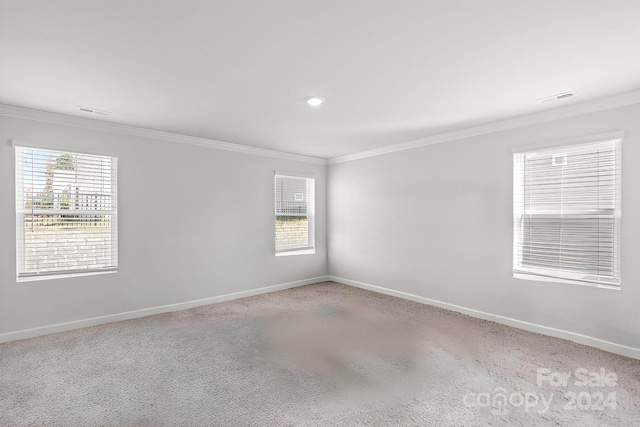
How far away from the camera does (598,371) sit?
2719 millimetres

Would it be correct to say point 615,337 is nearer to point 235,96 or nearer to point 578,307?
point 578,307

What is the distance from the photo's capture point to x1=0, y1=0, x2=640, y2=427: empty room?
2066 millimetres

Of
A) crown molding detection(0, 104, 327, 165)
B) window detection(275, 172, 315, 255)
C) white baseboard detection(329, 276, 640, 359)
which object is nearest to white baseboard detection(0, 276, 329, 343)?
window detection(275, 172, 315, 255)

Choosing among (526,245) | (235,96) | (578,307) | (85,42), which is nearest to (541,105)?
(526,245)

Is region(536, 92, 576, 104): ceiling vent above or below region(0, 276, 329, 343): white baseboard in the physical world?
above

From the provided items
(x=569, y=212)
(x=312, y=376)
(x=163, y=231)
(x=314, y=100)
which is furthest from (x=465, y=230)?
(x=163, y=231)

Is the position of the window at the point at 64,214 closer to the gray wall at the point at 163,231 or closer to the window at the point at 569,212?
the gray wall at the point at 163,231

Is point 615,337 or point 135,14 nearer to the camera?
point 135,14

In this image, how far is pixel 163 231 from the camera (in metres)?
4.33

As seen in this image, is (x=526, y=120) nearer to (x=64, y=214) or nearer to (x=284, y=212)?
(x=284, y=212)

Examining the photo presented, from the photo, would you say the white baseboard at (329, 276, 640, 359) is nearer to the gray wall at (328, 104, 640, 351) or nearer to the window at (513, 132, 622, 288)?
the gray wall at (328, 104, 640, 351)

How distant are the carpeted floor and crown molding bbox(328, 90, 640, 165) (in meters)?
2.30

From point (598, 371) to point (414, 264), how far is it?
7.82 ft

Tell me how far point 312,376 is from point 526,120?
3.46 m
